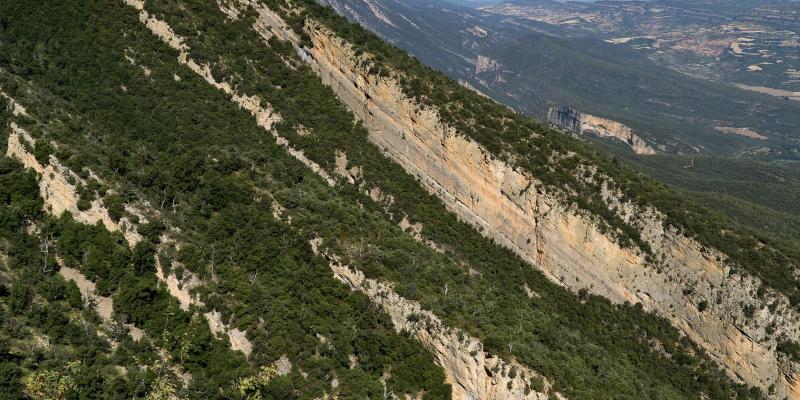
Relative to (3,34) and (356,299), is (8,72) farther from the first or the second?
(356,299)

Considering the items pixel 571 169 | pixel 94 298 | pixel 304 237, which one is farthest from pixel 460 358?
pixel 571 169

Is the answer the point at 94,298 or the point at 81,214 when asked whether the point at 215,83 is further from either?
the point at 94,298

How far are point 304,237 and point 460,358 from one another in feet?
43.8

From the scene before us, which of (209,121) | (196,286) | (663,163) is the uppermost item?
(209,121)

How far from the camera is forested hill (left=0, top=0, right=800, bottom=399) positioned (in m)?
27.6

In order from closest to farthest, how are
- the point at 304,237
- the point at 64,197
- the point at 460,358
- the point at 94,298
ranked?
the point at 94,298, the point at 64,197, the point at 460,358, the point at 304,237

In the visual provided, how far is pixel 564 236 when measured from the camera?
5131cm

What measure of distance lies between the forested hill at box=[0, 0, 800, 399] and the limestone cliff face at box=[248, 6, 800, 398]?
218mm

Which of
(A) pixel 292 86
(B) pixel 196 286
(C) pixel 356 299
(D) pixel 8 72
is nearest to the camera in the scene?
(B) pixel 196 286

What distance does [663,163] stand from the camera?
153500mm

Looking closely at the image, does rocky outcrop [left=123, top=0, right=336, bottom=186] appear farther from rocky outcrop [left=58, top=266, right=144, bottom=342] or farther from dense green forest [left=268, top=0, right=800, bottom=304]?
rocky outcrop [left=58, top=266, right=144, bottom=342]

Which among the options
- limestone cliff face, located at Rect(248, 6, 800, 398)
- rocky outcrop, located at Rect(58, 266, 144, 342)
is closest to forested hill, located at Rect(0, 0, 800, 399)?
rocky outcrop, located at Rect(58, 266, 144, 342)

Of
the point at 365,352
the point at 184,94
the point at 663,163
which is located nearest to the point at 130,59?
the point at 184,94

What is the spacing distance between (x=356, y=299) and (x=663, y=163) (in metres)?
141
